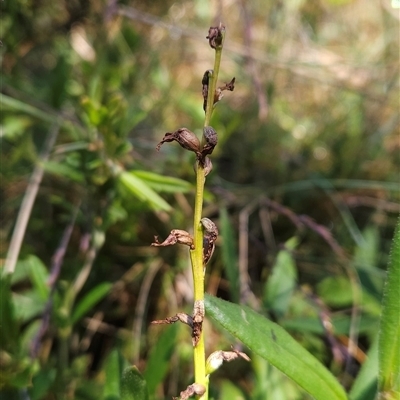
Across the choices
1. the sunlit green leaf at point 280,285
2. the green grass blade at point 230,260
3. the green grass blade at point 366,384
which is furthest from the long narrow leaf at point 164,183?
the green grass blade at point 366,384

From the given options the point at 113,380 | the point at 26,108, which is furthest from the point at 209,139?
the point at 26,108

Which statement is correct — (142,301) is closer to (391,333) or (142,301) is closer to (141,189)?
(141,189)

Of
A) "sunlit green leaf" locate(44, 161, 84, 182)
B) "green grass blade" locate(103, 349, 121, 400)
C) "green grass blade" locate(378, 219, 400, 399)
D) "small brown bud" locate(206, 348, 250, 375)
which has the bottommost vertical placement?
"green grass blade" locate(103, 349, 121, 400)

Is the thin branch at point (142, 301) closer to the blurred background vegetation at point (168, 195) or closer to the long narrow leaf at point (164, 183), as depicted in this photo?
the blurred background vegetation at point (168, 195)

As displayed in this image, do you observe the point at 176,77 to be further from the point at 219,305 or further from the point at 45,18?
the point at 219,305

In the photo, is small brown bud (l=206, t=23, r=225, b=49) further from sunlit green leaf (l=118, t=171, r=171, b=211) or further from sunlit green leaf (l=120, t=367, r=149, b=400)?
sunlit green leaf (l=118, t=171, r=171, b=211)

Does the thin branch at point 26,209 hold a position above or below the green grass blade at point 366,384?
above

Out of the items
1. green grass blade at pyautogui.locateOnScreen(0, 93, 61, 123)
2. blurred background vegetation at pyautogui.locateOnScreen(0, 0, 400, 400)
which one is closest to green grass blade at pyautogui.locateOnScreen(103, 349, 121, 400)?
blurred background vegetation at pyautogui.locateOnScreen(0, 0, 400, 400)
